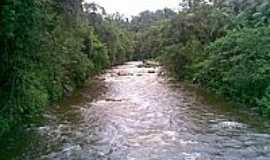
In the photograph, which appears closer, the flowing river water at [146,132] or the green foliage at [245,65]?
the flowing river water at [146,132]

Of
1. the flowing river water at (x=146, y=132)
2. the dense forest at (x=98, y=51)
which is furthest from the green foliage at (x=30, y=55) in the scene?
the flowing river water at (x=146, y=132)

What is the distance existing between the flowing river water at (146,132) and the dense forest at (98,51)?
1.18 metres

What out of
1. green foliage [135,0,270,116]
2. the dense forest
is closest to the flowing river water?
the dense forest

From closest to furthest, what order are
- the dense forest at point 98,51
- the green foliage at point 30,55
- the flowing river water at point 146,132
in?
the flowing river water at point 146,132
the green foliage at point 30,55
the dense forest at point 98,51

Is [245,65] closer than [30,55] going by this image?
No

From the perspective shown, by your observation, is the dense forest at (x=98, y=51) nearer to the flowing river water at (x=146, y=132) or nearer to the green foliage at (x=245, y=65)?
the green foliage at (x=245, y=65)

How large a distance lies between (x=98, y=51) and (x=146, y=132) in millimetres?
29947

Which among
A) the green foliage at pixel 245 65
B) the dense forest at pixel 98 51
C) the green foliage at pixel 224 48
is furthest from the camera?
the green foliage at pixel 224 48

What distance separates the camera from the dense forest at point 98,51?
1421cm

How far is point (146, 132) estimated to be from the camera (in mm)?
15484

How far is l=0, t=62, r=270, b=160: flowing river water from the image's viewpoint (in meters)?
12.5

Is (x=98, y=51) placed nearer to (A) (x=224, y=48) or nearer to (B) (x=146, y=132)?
(A) (x=224, y=48)

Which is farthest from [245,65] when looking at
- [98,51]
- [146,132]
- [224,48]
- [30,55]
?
[98,51]

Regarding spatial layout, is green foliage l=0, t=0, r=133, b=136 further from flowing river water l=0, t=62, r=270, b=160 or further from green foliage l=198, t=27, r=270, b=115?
green foliage l=198, t=27, r=270, b=115
